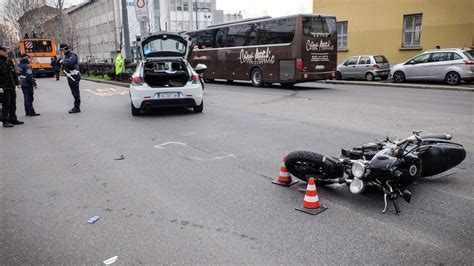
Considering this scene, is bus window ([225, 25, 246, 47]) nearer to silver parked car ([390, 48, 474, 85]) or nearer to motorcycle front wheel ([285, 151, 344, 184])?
silver parked car ([390, 48, 474, 85])

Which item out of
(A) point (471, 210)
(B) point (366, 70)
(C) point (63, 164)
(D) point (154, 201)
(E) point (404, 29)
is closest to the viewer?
(A) point (471, 210)

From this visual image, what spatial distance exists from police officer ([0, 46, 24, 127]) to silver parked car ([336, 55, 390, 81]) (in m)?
17.3

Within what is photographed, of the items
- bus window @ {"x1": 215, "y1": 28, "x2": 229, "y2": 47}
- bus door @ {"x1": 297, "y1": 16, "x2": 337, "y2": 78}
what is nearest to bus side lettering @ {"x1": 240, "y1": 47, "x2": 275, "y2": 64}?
bus door @ {"x1": 297, "y1": 16, "x2": 337, "y2": 78}

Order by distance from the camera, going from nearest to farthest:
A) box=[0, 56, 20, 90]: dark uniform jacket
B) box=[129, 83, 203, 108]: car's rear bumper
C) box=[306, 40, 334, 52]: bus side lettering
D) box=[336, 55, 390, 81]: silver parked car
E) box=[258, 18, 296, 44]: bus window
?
box=[0, 56, 20, 90]: dark uniform jacket < box=[129, 83, 203, 108]: car's rear bumper < box=[306, 40, 334, 52]: bus side lettering < box=[258, 18, 296, 44]: bus window < box=[336, 55, 390, 81]: silver parked car

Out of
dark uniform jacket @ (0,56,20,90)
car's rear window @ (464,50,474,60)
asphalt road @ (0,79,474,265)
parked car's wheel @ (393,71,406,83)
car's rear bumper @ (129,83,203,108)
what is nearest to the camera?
asphalt road @ (0,79,474,265)

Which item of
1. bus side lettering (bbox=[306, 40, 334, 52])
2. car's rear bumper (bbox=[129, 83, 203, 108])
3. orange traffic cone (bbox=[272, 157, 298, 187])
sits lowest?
orange traffic cone (bbox=[272, 157, 298, 187])

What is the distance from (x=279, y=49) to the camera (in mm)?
18406

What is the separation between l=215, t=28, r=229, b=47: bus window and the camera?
22153mm

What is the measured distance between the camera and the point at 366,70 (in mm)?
22250

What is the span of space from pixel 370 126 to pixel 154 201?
5.56 m

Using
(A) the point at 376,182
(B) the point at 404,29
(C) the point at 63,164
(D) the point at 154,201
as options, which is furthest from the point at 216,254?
(B) the point at 404,29

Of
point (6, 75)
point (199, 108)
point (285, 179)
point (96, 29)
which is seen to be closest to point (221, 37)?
point (199, 108)

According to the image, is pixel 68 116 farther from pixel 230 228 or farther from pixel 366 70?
pixel 366 70

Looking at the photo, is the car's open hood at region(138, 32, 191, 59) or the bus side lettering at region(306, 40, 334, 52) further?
the bus side lettering at region(306, 40, 334, 52)
